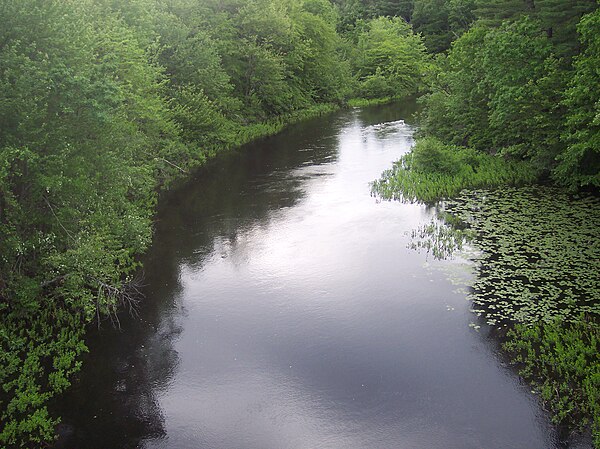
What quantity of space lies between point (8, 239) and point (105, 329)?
389 centimetres

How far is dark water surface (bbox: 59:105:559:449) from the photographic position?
39.0 ft

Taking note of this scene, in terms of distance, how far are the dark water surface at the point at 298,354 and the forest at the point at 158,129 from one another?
102cm

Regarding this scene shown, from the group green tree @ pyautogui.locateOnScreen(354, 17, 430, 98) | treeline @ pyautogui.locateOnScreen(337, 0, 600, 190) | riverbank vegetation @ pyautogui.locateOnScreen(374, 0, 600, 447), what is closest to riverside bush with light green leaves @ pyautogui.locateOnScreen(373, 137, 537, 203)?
riverbank vegetation @ pyautogui.locateOnScreen(374, 0, 600, 447)

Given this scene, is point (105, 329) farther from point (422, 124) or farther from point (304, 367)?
point (422, 124)

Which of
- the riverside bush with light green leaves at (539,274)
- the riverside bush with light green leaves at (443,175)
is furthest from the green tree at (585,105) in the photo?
the riverside bush with light green leaves at (443,175)

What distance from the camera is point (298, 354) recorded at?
14742 millimetres

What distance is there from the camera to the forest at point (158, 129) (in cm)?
1451

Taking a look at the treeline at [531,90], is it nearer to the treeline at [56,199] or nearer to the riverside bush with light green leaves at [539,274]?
the riverside bush with light green leaves at [539,274]

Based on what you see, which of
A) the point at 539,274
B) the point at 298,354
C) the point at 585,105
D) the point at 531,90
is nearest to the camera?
the point at 298,354

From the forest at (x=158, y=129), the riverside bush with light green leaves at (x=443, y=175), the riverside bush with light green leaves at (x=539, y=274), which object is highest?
the forest at (x=158, y=129)

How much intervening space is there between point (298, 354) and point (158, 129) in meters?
19.2

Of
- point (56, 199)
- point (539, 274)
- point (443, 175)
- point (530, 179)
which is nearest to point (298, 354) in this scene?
point (56, 199)

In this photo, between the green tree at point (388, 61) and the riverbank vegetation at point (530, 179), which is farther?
the green tree at point (388, 61)

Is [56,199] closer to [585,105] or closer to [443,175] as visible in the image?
[443,175]
